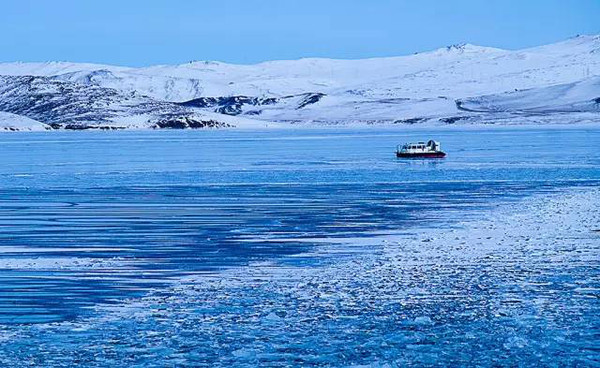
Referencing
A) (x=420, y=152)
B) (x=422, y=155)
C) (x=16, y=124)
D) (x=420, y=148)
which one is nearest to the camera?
(x=422, y=155)

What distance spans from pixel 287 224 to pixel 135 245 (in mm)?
4494

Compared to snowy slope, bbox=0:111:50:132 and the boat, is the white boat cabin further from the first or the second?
snowy slope, bbox=0:111:50:132

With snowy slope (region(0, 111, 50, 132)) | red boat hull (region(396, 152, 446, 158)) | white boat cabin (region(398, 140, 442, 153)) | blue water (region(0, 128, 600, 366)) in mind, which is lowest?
blue water (region(0, 128, 600, 366))

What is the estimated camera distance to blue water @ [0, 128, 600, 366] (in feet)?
40.3

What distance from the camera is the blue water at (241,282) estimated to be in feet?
40.3

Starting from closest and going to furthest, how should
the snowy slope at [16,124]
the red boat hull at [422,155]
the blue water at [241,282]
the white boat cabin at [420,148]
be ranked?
the blue water at [241,282], the red boat hull at [422,155], the white boat cabin at [420,148], the snowy slope at [16,124]

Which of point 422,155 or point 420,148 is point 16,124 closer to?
point 420,148

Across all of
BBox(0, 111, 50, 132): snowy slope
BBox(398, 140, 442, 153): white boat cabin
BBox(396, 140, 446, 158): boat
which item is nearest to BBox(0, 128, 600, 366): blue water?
BBox(396, 140, 446, 158): boat

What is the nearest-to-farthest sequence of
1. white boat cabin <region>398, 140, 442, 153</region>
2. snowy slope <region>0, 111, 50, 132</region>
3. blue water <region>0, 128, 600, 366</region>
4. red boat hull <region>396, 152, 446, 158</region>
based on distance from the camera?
blue water <region>0, 128, 600, 366</region>
red boat hull <region>396, 152, 446, 158</region>
white boat cabin <region>398, 140, 442, 153</region>
snowy slope <region>0, 111, 50, 132</region>

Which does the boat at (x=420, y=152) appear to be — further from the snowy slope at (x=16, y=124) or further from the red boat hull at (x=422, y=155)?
the snowy slope at (x=16, y=124)

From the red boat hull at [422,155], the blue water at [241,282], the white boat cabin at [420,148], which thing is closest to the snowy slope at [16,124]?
the white boat cabin at [420,148]

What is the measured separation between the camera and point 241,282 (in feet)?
53.7

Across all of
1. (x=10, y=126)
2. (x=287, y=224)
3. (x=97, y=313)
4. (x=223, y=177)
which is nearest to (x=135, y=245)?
(x=287, y=224)

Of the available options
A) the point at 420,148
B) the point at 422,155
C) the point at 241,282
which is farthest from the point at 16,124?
the point at 241,282
